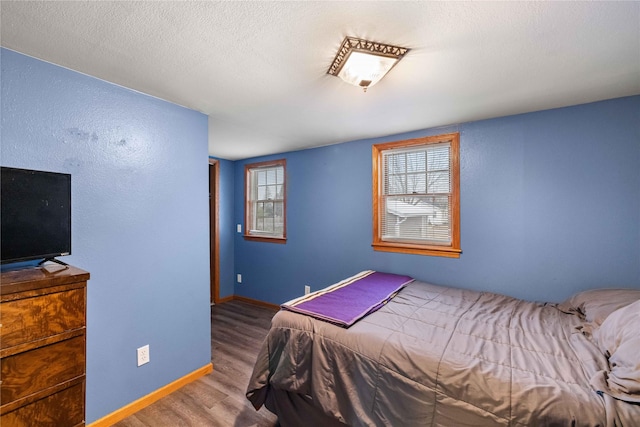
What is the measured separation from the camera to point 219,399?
201 cm

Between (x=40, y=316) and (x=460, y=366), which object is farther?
(x=460, y=366)

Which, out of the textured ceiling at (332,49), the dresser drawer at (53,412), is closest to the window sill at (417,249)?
the textured ceiling at (332,49)

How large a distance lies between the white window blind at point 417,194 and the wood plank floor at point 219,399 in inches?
78.8

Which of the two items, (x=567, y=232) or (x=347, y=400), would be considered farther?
(x=567, y=232)

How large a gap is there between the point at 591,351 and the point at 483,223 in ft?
4.26

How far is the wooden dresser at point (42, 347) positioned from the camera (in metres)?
1.06

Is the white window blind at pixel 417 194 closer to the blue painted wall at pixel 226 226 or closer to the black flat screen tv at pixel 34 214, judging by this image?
the blue painted wall at pixel 226 226

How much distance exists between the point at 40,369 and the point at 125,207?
1.04m

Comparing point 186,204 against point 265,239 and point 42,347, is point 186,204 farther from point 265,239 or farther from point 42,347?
point 265,239

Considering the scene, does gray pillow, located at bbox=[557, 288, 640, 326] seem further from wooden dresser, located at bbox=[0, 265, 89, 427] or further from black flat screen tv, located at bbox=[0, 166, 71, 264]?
black flat screen tv, located at bbox=[0, 166, 71, 264]

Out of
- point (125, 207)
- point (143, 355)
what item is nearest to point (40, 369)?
point (143, 355)

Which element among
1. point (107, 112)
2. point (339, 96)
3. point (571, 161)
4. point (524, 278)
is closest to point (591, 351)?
point (524, 278)

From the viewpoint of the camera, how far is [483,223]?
2.49 metres

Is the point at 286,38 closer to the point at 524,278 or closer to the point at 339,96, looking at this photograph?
the point at 339,96
